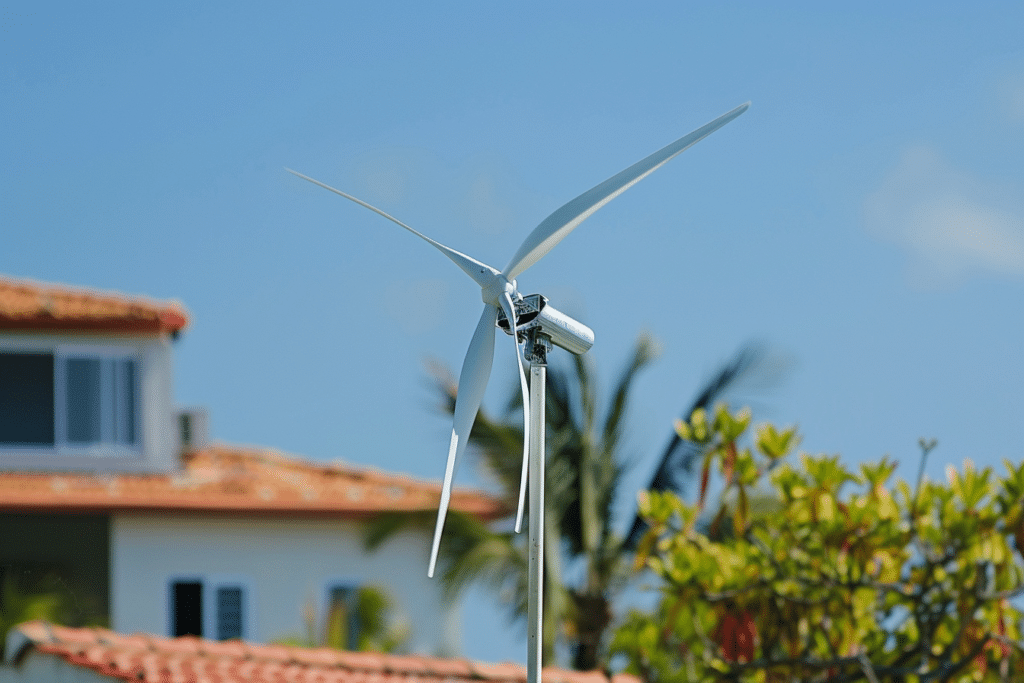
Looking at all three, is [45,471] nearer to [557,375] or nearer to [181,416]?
[181,416]

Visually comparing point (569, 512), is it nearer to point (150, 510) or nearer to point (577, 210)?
point (150, 510)

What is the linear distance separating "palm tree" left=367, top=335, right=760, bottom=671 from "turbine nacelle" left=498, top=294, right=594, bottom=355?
14072 mm

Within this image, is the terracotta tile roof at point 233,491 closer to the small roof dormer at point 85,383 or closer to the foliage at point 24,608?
the small roof dormer at point 85,383

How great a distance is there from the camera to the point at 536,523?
836 centimetres

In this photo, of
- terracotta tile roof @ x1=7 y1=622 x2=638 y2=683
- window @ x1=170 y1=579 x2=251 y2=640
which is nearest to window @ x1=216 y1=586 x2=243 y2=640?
window @ x1=170 y1=579 x2=251 y2=640

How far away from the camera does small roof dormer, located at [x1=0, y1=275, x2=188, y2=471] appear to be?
2383cm

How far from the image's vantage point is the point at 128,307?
2423cm

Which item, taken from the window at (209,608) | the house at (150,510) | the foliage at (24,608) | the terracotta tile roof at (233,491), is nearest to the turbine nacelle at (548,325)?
the foliage at (24,608)

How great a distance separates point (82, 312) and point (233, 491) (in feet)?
12.3

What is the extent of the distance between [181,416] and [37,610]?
6.99 meters

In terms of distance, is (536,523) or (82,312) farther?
(82,312)

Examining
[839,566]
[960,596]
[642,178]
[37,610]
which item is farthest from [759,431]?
[37,610]

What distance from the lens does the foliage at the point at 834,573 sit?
1239 cm

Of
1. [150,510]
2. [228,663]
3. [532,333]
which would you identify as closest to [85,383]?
[150,510]
